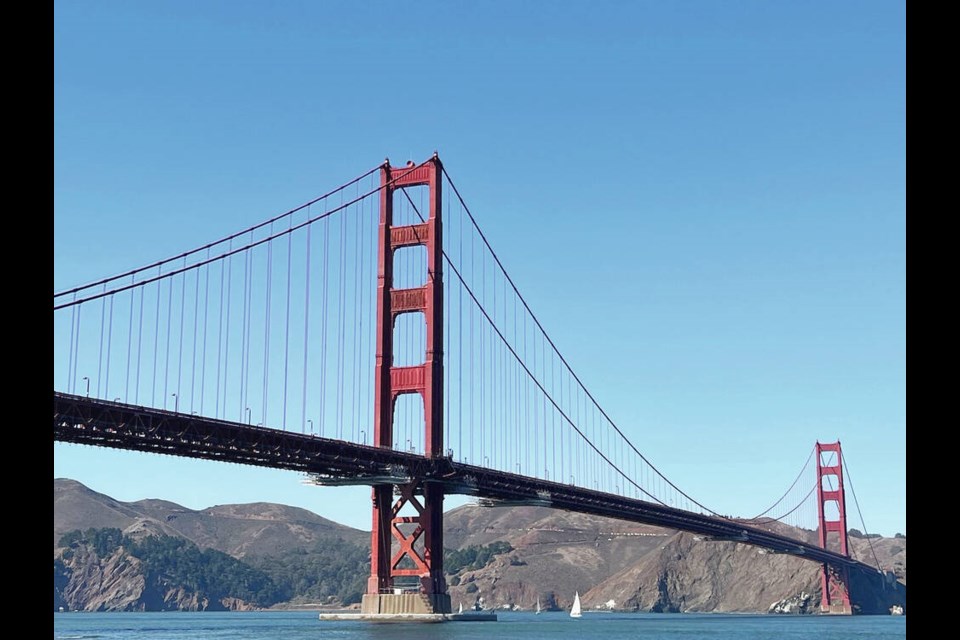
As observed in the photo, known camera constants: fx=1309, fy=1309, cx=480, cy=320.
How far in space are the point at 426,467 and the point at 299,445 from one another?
36.7ft

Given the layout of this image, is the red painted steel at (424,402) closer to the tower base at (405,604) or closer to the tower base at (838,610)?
the tower base at (405,604)

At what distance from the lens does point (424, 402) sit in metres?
73.8

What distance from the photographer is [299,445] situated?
62531mm

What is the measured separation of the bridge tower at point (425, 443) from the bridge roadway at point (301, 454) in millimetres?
1888

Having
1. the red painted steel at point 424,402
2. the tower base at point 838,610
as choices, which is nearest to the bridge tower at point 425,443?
the red painted steel at point 424,402

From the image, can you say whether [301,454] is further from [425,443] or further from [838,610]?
[838,610]

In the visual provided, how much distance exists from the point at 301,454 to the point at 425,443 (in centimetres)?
1227

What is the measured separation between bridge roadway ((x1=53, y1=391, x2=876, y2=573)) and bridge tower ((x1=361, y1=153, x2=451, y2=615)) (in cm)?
189

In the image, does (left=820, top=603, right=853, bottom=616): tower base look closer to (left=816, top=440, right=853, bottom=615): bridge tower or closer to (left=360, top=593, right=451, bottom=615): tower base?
(left=816, top=440, right=853, bottom=615): bridge tower

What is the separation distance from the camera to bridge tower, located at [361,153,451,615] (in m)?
72.4

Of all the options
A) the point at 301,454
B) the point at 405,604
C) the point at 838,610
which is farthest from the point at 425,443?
the point at 838,610
